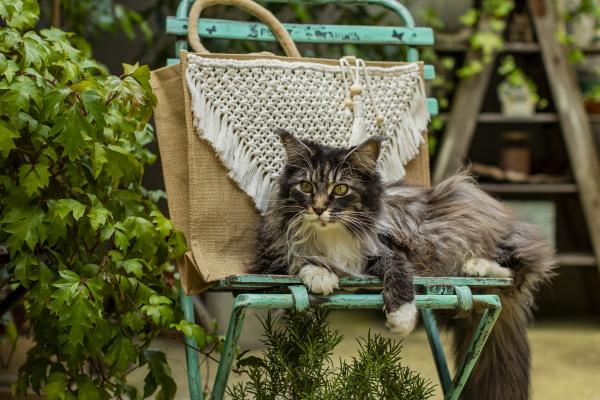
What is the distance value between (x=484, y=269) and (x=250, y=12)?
101cm

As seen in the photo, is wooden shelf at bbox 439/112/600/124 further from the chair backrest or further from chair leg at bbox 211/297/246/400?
chair leg at bbox 211/297/246/400

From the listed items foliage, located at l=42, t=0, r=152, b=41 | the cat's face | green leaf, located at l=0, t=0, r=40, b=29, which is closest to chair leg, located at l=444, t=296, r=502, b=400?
the cat's face

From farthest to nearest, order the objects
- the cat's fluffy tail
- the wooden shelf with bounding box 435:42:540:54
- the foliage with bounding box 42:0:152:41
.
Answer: the wooden shelf with bounding box 435:42:540:54
the foliage with bounding box 42:0:152:41
the cat's fluffy tail

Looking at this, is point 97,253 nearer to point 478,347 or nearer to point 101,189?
point 101,189

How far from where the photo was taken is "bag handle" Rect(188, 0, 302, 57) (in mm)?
2314

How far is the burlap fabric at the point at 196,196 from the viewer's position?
2.12m

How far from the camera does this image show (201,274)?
2.05m

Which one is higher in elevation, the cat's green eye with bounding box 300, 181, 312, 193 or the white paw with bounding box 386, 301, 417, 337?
the cat's green eye with bounding box 300, 181, 312, 193

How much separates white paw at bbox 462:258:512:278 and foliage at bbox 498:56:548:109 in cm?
252

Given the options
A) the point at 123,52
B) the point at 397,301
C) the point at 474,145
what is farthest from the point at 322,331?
the point at 474,145

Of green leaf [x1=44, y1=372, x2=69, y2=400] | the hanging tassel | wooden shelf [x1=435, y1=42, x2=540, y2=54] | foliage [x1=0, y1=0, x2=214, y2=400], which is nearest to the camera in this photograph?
foliage [x1=0, y1=0, x2=214, y2=400]

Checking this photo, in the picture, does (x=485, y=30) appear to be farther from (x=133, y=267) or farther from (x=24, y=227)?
(x=24, y=227)

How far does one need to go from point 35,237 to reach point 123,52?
2621 millimetres

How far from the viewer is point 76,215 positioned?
192cm
